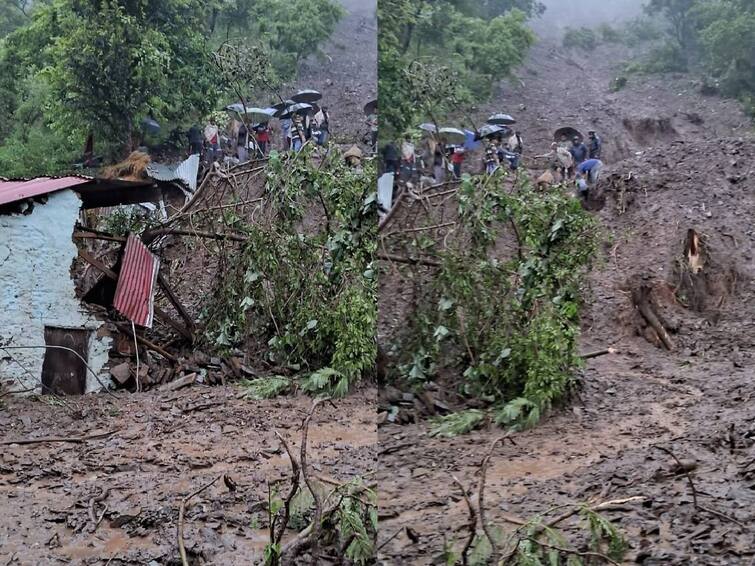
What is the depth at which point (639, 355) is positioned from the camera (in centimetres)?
161

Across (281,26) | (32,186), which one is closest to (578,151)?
(281,26)

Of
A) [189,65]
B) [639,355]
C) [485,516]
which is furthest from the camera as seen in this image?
[189,65]

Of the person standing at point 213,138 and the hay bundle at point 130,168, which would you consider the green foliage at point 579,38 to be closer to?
the person standing at point 213,138

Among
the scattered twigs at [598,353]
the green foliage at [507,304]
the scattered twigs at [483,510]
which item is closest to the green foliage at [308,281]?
the green foliage at [507,304]

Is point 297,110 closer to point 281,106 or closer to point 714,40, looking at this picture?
point 281,106

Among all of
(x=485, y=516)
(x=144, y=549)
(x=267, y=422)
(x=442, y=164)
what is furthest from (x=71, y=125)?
(x=485, y=516)

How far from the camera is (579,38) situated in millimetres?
1721

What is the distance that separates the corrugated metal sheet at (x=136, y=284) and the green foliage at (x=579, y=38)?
242cm

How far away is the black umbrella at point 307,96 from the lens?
2.56 m

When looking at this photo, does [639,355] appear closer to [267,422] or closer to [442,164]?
[442,164]

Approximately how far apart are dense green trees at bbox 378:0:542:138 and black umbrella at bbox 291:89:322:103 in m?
1.02

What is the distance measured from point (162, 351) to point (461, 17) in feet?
7.94

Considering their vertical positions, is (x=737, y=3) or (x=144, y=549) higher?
(x=737, y=3)

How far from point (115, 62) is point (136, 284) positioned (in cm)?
112
